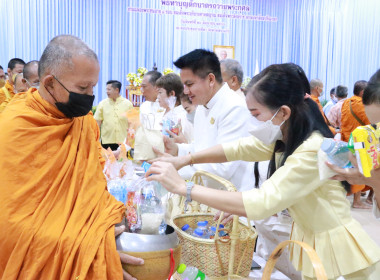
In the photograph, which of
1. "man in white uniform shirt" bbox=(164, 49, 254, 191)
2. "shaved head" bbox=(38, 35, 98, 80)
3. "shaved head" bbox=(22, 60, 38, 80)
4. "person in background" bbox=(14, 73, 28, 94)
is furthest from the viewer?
"person in background" bbox=(14, 73, 28, 94)

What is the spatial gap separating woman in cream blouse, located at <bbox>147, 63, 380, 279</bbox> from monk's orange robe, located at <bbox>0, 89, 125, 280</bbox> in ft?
0.93

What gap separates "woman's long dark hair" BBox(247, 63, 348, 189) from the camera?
1.49m

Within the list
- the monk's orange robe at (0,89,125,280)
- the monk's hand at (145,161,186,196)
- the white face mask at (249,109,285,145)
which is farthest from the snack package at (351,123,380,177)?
the monk's orange robe at (0,89,125,280)

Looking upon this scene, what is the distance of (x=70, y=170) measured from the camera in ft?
5.06

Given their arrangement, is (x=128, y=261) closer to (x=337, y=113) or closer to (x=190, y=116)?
(x=190, y=116)

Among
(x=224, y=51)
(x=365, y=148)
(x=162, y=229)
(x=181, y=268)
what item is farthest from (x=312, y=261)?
(x=224, y=51)

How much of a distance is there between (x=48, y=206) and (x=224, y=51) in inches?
363

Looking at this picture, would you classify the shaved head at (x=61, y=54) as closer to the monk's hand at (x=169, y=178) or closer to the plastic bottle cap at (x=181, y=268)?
the monk's hand at (x=169, y=178)

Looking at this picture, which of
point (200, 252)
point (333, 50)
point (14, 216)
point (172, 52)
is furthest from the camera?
point (333, 50)

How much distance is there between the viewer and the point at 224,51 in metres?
10.2

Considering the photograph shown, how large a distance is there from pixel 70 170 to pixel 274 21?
32.8ft

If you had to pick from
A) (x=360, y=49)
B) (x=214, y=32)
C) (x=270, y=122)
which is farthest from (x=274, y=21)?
(x=270, y=122)

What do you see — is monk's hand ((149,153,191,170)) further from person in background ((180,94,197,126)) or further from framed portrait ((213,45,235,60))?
framed portrait ((213,45,235,60))

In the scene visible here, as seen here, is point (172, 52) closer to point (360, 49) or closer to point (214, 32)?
point (214, 32)
